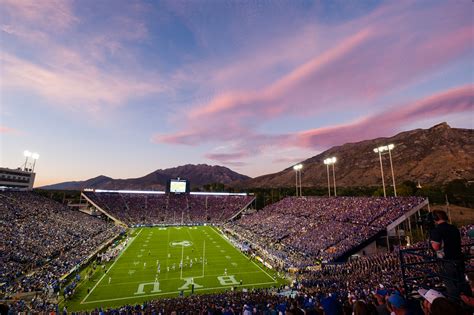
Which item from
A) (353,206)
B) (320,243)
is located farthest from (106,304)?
(353,206)

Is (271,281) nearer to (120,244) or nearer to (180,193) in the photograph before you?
(120,244)

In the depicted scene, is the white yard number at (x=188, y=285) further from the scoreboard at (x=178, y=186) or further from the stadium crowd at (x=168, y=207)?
the scoreboard at (x=178, y=186)

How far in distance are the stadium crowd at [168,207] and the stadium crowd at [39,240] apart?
1785 centimetres

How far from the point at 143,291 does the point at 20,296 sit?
1019 cm

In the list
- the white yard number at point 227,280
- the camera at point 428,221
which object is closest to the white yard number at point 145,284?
the white yard number at point 227,280

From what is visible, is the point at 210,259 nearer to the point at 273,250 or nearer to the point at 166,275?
the point at 166,275

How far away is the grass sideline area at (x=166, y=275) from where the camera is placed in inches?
1000

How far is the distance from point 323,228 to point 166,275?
87.2ft

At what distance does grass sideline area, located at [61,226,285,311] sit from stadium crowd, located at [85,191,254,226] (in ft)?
97.5

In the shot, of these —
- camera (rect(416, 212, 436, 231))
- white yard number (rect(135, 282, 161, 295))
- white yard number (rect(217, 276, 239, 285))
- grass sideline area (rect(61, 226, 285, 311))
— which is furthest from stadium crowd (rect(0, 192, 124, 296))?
camera (rect(416, 212, 436, 231))

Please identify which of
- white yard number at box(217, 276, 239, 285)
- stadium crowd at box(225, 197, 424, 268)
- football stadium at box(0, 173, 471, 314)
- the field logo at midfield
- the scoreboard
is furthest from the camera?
the scoreboard

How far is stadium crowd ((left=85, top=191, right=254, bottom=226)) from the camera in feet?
249

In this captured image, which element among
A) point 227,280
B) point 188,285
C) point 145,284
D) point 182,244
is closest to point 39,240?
point 145,284

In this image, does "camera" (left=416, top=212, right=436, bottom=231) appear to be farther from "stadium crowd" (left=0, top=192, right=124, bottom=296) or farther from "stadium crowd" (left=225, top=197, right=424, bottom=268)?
"stadium crowd" (left=0, top=192, right=124, bottom=296)
